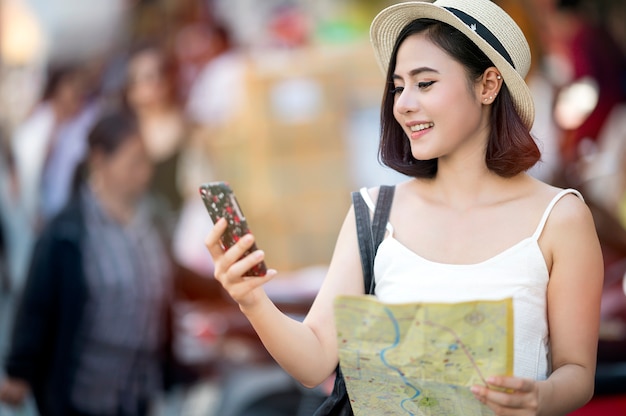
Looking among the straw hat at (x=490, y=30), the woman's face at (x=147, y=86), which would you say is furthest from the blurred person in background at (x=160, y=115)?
the straw hat at (x=490, y=30)

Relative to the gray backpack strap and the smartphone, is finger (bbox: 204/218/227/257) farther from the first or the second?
the gray backpack strap

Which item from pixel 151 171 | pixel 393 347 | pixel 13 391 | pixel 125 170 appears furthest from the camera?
pixel 151 171

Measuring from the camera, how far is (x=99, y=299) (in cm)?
463

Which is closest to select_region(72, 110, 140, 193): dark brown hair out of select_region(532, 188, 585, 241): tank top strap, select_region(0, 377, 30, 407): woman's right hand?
select_region(0, 377, 30, 407): woman's right hand

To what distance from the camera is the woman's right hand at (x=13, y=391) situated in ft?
14.5

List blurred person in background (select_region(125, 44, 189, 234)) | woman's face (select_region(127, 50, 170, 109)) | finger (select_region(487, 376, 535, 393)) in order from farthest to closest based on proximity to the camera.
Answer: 1. woman's face (select_region(127, 50, 170, 109))
2. blurred person in background (select_region(125, 44, 189, 234))
3. finger (select_region(487, 376, 535, 393))

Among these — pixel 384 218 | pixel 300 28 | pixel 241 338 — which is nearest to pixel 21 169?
pixel 300 28

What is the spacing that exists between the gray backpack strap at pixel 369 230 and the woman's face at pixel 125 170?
100 inches

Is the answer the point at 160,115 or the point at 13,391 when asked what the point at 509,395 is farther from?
the point at 160,115

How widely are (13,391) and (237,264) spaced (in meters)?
2.48

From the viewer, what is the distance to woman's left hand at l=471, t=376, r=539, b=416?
2.07m

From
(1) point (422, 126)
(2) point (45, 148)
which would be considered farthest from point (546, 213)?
(2) point (45, 148)

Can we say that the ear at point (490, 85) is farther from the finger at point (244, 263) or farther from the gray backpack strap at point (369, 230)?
the finger at point (244, 263)

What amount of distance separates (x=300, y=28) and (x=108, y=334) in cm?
401
